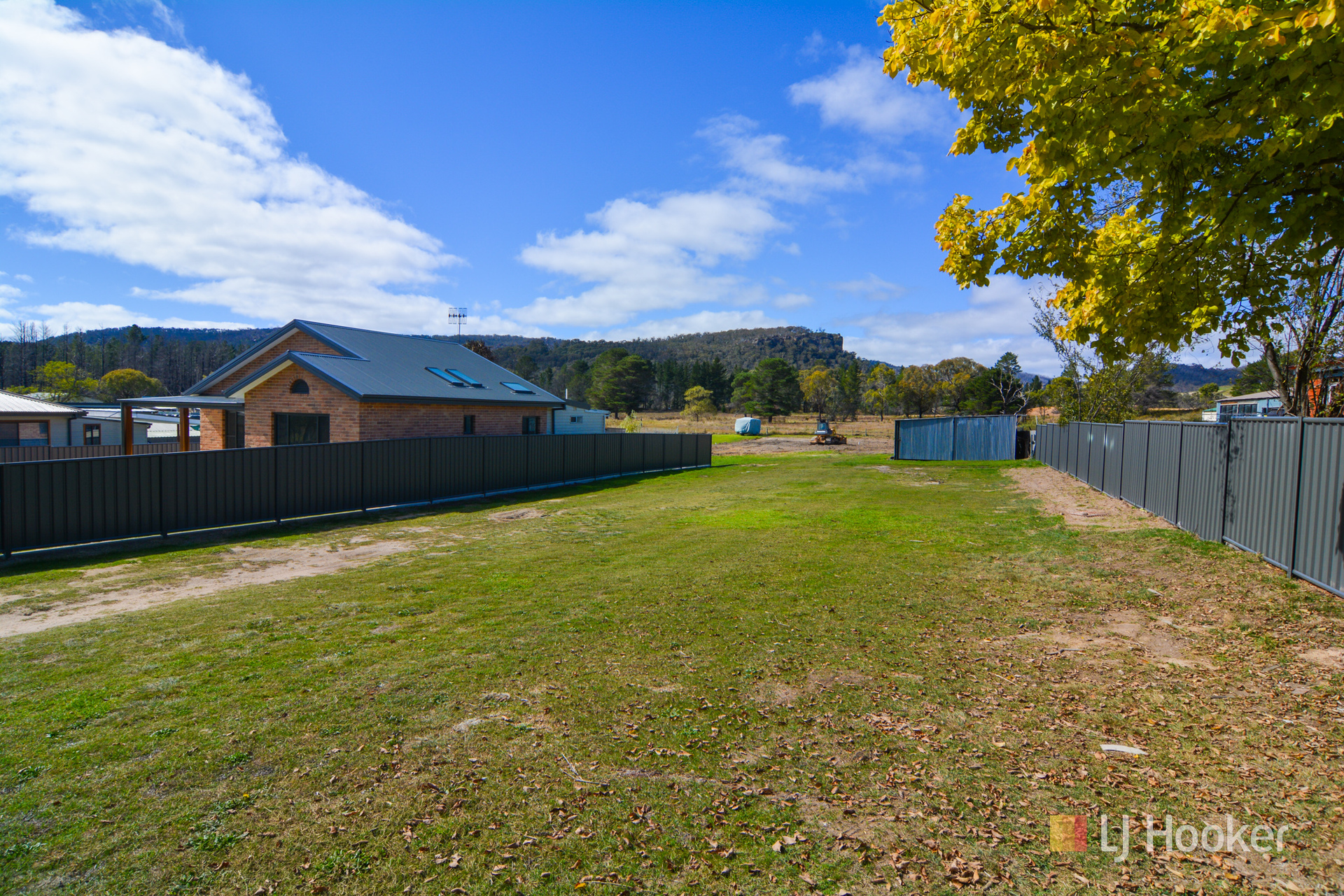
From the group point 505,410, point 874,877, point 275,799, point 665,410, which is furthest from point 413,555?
point 665,410

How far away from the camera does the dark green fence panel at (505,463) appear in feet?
64.1

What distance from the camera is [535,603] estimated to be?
24.9ft

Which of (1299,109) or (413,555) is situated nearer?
(1299,109)

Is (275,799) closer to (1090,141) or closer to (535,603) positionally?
(535,603)

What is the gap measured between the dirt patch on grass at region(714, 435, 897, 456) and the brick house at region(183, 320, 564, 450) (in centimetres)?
1938

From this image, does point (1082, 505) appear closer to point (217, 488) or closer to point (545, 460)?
point (545, 460)

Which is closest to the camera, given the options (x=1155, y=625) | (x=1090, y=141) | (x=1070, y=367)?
(x=1090, y=141)

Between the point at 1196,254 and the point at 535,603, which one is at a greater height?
the point at 1196,254

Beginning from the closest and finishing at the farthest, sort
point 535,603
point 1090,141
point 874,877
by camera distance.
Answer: point 874,877
point 1090,141
point 535,603

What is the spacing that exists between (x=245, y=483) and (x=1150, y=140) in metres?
15.6

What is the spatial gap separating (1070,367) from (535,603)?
31.2 m

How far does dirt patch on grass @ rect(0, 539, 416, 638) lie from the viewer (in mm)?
7320

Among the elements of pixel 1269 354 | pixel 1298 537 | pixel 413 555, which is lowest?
pixel 413 555

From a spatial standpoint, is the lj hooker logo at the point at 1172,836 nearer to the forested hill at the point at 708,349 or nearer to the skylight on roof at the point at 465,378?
the skylight on roof at the point at 465,378
